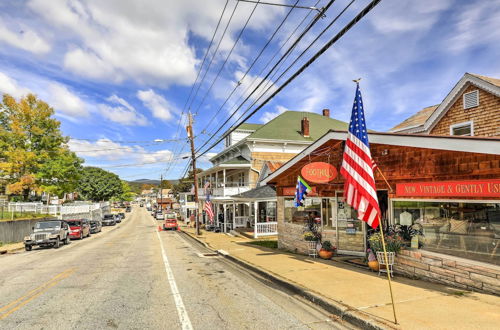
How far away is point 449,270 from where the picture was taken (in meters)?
7.80

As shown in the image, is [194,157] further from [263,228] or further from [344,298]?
[344,298]

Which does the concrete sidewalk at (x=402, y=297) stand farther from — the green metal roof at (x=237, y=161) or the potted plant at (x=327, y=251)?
the green metal roof at (x=237, y=161)

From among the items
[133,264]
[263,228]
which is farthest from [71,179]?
[133,264]

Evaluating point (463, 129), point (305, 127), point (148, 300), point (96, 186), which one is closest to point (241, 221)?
point (305, 127)

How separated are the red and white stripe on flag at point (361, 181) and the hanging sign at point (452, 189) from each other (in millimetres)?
2489

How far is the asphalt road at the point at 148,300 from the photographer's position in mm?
6008

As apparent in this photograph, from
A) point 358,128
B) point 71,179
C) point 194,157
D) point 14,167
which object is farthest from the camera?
point 71,179

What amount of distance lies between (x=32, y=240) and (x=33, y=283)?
1220 cm

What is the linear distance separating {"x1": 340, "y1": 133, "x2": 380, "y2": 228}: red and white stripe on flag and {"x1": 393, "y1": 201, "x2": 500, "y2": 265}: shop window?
8.94ft

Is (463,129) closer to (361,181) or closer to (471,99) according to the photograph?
(471,99)

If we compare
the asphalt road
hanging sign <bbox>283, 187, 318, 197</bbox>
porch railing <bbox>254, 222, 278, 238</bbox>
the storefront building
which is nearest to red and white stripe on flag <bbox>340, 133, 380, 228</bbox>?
the storefront building

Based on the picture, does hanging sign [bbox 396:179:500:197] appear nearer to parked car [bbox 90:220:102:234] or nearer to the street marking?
the street marking

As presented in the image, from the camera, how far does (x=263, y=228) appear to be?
22.8 m

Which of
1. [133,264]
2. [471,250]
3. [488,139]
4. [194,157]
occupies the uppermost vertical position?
[194,157]
